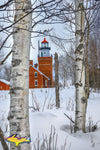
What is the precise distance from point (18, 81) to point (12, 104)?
26 cm

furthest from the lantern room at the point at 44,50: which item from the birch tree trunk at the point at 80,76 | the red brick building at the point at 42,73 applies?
the birch tree trunk at the point at 80,76

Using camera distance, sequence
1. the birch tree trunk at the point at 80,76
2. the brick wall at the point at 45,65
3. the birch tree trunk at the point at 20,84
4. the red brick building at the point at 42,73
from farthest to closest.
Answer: the brick wall at the point at 45,65, the red brick building at the point at 42,73, the birch tree trunk at the point at 80,76, the birch tree trunk at the point at 20,84

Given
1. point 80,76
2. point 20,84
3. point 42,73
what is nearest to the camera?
point 20,84

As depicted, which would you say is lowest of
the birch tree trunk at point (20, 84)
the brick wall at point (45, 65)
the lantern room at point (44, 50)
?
the birch tree trunk at point (20, 84)

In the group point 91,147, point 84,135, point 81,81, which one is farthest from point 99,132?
point 81,81

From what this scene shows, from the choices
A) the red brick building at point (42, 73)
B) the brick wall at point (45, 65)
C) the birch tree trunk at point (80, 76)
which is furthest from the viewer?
the brick wall at point (45, 65)

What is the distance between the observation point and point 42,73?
2283 cm

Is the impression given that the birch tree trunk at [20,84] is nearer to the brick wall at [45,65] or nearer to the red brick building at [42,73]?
the red brick building at [42,73]

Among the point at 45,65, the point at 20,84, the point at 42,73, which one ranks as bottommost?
the point at 20,84

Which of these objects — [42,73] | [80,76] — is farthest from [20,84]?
[42,73]

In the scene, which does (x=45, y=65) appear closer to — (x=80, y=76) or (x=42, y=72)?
(x=42, y=72)

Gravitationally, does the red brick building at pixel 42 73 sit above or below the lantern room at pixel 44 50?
below

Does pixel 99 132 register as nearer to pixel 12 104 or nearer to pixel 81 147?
pixel 81 147

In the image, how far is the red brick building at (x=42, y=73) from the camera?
858 inches
